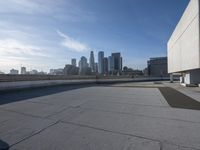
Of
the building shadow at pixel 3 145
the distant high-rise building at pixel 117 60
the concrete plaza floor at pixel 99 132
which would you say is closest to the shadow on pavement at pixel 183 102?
the concrete plaza floor at pixel 99 132

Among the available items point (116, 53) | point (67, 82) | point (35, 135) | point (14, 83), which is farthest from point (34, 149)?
point (116, 53)

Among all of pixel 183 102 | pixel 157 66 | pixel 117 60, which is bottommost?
pixel 183 102

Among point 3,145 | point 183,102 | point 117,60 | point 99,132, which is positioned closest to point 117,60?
point 117,60

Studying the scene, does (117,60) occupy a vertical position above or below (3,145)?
above

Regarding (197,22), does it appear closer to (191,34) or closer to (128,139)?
(191,34)

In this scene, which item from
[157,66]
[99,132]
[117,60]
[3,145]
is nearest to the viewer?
[3,145]

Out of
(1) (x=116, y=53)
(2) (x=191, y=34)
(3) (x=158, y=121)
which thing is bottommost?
(3) (x=158, y=121)

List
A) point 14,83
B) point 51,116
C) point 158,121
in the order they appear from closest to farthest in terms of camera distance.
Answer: point 158,121 < point 51,116 < point 14,83

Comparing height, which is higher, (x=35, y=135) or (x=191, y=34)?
(x=191, y=34)

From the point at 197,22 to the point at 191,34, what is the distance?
8.25ft

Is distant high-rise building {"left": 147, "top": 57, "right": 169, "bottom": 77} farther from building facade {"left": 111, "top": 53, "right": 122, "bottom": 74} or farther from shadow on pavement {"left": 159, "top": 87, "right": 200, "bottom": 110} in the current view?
shadow on pavement {"left": 159, "top": 87, "right": 200, "bottom": 110}

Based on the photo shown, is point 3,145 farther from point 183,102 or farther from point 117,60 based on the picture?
point 117,60

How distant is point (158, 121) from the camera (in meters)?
5.50

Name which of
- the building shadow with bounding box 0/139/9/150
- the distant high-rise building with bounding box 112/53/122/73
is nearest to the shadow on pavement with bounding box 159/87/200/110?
the building shadow with bounding box 0/139/9/150
